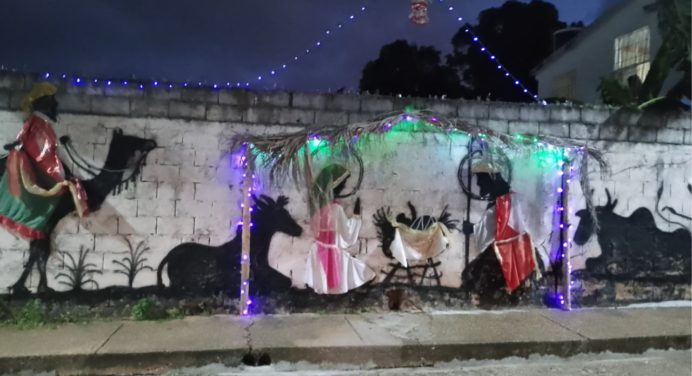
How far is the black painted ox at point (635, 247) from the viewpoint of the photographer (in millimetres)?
6988

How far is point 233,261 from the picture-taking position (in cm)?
616

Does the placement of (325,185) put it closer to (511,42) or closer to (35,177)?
(35,177)

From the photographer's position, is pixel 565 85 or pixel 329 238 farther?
pixel 565 85

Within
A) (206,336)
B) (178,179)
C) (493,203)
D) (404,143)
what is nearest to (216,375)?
(206,336)

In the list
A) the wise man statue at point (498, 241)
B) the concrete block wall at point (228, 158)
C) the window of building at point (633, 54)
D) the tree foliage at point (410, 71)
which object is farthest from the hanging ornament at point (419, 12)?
the tree foliage at point (410, 71)

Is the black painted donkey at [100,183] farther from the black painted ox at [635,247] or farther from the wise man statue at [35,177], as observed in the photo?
the black painted ox at [635,247]

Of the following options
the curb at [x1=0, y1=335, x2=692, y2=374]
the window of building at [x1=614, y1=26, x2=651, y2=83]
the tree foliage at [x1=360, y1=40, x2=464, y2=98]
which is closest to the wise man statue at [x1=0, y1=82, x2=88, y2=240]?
the curb at [x1=0, y1=335, x2=692, y2=374]

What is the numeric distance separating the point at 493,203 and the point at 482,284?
1038 mm

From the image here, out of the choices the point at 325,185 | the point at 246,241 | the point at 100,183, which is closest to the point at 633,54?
the point at 325,185

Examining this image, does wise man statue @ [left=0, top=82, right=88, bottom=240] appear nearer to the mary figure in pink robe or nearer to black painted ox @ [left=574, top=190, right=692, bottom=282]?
the mary figure in pink robe

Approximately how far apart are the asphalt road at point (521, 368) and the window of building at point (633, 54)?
901cm

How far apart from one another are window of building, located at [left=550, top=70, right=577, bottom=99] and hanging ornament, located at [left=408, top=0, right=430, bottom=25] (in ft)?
34.6

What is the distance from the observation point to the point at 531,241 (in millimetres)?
6711

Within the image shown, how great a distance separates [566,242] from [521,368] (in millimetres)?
2273
